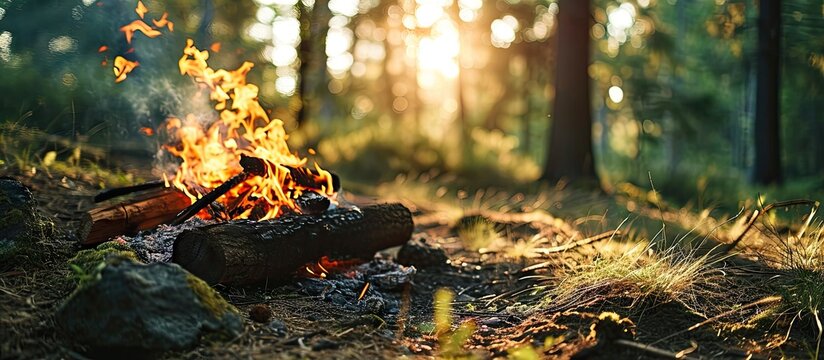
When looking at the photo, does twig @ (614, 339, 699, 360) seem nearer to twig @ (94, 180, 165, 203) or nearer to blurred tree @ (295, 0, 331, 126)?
twig @ (94, 180, 165, 203)

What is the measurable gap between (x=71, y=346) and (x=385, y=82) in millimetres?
26625

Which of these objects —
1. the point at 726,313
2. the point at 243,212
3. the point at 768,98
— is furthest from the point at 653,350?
the point at 768,98

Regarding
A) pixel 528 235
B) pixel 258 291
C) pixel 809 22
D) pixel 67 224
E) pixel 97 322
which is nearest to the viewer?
pixel 97 322

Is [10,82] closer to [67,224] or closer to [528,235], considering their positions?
[67,224]

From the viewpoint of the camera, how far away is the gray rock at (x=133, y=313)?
10.9ft

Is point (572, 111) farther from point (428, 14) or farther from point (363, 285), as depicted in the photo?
point (363, 285)

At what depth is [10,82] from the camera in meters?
8.18

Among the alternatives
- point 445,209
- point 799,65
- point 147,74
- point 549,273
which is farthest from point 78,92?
point 799,65

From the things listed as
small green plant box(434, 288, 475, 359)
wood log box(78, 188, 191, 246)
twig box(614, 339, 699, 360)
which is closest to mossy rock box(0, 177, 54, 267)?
wood log box(78, 188, 191, 246)

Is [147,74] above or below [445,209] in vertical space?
above

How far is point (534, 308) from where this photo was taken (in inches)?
182

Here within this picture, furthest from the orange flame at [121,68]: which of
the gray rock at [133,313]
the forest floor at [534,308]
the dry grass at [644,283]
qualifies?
the dry grass at [644,283]

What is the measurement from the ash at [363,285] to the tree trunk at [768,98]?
35.0 ft

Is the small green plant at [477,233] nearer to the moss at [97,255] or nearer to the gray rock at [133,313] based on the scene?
the moss at [97,255]
